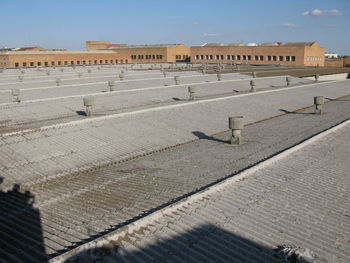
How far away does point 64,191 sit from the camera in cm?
1188

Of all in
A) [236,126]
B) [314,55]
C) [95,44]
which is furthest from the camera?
[95,44]

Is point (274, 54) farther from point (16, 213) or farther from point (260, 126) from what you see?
point (16, 213)

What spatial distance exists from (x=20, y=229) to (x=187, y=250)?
452cm

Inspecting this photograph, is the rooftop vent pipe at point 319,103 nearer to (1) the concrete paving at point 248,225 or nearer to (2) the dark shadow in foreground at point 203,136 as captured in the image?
(2) the dark shadow in foreground at point 203,136

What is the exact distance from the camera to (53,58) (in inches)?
3292

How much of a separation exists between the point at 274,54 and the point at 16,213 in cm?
8503

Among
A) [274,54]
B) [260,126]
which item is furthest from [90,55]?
[260,126]

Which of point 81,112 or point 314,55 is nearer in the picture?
point 81,112

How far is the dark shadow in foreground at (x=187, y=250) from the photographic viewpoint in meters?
7.05

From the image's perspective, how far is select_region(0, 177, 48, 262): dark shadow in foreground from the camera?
7680 mm

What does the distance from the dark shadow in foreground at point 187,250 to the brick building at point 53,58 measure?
78080mm

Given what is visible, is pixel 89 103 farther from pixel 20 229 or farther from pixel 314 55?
Answer: pixel 314 55

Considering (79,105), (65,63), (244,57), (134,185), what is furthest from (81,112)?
(244,57)

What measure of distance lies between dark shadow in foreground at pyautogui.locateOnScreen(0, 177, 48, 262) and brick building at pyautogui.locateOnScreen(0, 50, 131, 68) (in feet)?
240
